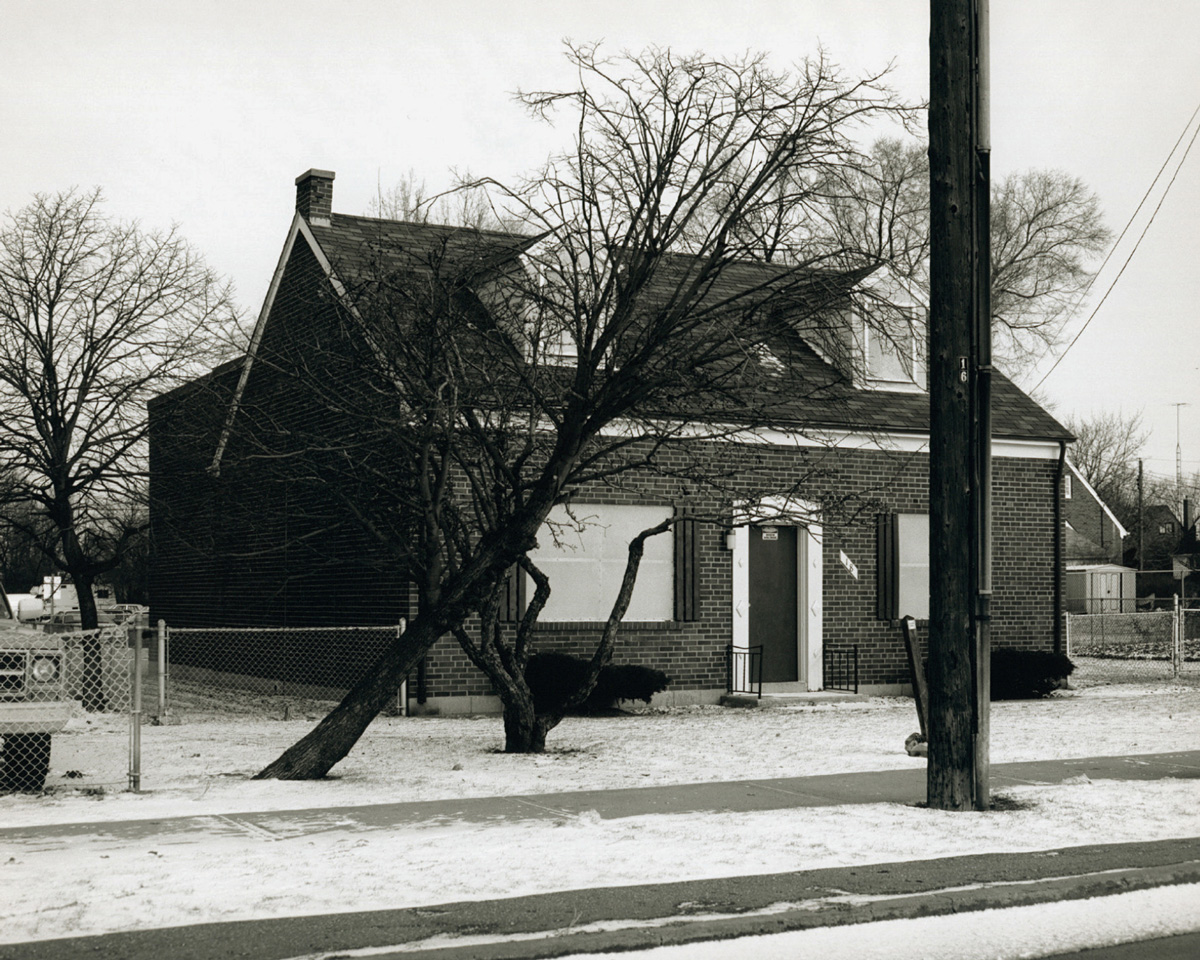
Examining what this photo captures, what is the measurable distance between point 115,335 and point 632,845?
1189 centimetres

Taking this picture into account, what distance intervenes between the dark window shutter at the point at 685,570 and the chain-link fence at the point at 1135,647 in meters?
6.98

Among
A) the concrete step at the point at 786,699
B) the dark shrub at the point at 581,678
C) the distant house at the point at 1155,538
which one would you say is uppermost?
the distant house at the point at 1155,538

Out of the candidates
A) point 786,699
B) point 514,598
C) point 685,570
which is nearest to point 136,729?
point 514,598

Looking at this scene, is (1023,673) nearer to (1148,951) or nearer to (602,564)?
(602,564)

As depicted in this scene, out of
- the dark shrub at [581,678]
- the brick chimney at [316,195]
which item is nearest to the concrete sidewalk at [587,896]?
the dark shrub at [581,678]

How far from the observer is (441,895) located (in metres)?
6.67

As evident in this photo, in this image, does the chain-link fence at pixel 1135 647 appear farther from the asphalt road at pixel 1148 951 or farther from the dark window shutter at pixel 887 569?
the asphalt road at pixel 1148 951

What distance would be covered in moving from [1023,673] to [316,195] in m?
12.5

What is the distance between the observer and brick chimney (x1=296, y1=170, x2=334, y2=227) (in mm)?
20219

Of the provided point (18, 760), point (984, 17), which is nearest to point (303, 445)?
point (18, 760)

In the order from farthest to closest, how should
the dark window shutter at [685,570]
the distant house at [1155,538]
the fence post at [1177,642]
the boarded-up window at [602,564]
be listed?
the distant house at [1155,538]
the fence post at [1177,642]
the dark window shutter at [685,570]
the boarded-up window at [602,564]

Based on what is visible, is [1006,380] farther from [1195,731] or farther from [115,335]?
[115,335]

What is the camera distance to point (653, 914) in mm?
6309

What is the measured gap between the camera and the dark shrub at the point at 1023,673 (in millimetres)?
19312
